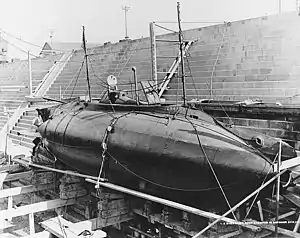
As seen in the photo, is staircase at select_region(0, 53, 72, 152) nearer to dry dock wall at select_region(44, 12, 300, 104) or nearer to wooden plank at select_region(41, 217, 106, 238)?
dry dock wall at select_region(44, 12, 300, 104)

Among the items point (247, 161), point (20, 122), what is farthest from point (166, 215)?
point (20, 122)

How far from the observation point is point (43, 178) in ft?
32.3

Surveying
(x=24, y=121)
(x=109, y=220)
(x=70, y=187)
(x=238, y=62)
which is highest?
(x=238, y=62)

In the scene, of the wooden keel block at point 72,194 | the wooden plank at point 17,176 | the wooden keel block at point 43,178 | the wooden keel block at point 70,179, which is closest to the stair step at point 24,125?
the wooden plank at point 17,176

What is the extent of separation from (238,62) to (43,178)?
25.7ft

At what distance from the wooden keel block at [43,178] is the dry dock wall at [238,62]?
8.99ft

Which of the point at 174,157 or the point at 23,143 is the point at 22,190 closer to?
the point at 174,157

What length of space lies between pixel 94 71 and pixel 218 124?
15628mm

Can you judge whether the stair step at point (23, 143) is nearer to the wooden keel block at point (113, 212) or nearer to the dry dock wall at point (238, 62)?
the dry dock wall at point (238, 62)

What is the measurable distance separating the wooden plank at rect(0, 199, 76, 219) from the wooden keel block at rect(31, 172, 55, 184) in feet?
4.24

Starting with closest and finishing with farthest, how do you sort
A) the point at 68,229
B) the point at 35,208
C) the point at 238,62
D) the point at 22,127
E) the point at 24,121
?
1. the point at 68,229
2. the point at 35,208
3. the point at 238,62
4. the point at 22,127
5. the point at 24,121

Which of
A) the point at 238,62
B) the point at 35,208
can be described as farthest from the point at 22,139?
the point at 238,62

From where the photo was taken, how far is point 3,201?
11727mm

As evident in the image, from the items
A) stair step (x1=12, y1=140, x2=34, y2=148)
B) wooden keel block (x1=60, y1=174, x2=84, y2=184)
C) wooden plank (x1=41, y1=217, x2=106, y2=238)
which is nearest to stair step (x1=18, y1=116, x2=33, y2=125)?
stair step (x1=12, y1=140, x2=34, y2=148)
